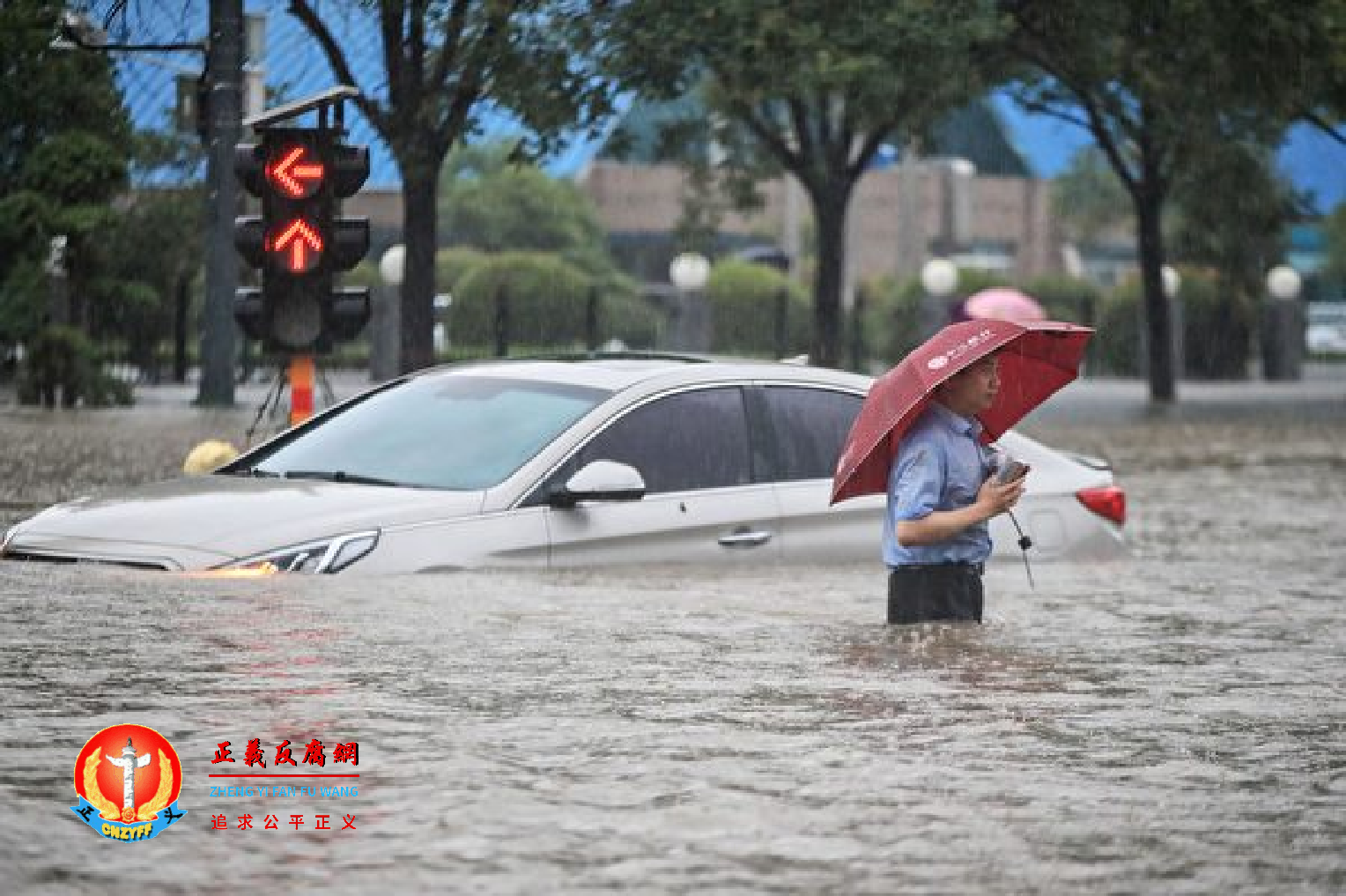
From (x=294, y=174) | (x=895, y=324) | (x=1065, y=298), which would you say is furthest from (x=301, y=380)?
(x=1065, y=298)

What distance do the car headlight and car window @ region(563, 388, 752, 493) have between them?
113cm

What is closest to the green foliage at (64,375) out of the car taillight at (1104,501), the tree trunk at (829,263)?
the tree trunk at (829,263)

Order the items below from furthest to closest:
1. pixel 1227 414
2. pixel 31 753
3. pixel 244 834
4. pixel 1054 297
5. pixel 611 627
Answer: pixel 1054 297, pixel 1227 414, pixel 611 627, pixel 31 753, pixel 244 834

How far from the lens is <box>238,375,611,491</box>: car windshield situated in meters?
12.0

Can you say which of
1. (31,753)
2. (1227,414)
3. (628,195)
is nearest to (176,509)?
(31,753)

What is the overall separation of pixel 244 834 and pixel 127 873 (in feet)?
1.46

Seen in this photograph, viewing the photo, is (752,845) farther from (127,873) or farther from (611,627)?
(611,627)

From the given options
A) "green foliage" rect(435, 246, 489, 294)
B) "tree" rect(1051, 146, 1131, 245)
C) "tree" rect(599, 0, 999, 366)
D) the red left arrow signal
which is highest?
"tree" rect(1051, 146, 1131, 245)

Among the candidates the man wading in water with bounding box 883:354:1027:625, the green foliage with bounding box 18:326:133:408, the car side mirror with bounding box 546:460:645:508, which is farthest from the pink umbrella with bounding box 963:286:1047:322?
the man wading in water with bounding box 883:354:1027:625

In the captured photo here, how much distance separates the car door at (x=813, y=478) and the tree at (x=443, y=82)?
1503 centimetres

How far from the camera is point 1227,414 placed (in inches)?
1586

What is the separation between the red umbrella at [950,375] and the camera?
404 inches

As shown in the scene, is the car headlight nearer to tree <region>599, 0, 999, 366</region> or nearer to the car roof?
the car roof

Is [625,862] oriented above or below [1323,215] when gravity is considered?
below
